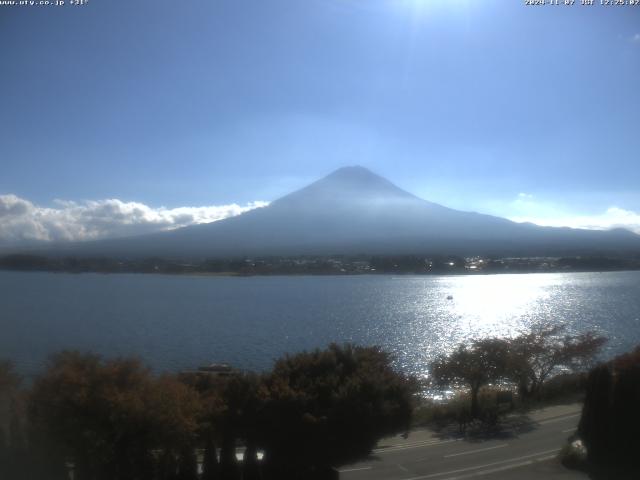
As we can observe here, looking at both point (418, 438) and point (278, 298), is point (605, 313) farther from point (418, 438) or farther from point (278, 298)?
point (418, 438)

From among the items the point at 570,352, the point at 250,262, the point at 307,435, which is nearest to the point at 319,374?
the point at 307,435

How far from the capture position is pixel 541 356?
12.8 meters

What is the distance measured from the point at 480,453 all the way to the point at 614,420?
1.73 m

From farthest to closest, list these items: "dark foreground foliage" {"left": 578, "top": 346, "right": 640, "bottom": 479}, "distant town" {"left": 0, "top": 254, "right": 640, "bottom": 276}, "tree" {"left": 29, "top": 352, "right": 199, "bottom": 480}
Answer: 1. "distant town" {"left": 0, "top": 254, "right": 640, "bottom": 276}
2. "dark foreground foliage" {"left": 578, "top": 346, "right": 640, "bottom": 479}
3. "tree" {"left": 29, "top": 352, "right": 199, "bottom": 480}

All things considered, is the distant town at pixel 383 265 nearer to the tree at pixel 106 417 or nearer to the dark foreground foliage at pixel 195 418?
the dark foreground foliage at pixel 195 418

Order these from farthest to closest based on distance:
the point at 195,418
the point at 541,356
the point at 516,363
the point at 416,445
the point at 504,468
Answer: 1. the point at 541,356
2. the point at 516,363
3. the point at 416,445
4. the point at 504,468
5. the point at 195,418

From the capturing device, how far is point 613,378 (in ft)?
21.5

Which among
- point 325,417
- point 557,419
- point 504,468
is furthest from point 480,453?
point 325,417

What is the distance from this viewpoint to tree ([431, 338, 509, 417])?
10.8 m

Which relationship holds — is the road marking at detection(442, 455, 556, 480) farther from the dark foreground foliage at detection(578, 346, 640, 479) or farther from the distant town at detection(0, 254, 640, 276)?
the distant town at detection(0, 254, 640, 276)

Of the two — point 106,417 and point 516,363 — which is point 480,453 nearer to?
point 516,363

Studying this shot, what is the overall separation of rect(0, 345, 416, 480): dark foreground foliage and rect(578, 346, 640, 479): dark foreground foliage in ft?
6.87

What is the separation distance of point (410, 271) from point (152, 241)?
2648 cm

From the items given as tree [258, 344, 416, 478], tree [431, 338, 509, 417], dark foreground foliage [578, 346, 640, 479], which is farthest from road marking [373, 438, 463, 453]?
tree [431, 338, 509, 417]
